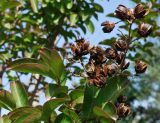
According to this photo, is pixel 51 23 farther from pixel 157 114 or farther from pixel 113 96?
pixel 157 114

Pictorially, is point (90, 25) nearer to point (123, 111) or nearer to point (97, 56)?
point (97, 56)

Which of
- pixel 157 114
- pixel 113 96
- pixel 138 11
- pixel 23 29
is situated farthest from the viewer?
pixel 157 114

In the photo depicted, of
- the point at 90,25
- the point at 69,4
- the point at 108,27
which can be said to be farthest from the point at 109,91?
the point at 90,25

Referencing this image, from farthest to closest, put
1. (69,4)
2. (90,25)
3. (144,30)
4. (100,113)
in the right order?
(90,25) → (69,4) → (144,30) → (100,113)

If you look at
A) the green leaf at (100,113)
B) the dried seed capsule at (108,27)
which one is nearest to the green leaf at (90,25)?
the dried seed capsule at (108,27)

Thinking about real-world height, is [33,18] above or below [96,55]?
above

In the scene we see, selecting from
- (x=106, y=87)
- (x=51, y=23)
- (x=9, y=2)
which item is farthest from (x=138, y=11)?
(x=51, y=23)
